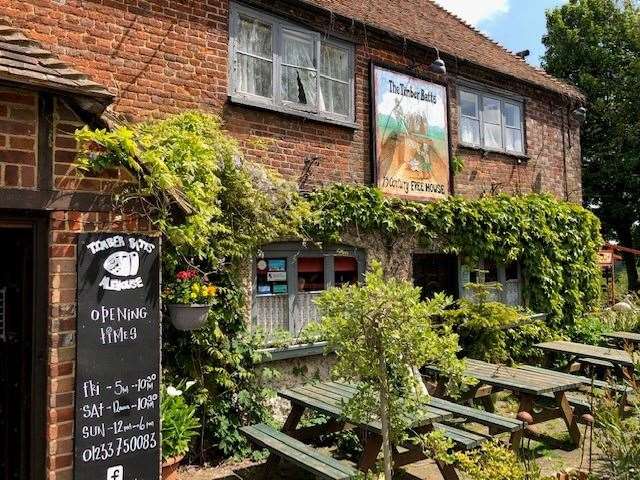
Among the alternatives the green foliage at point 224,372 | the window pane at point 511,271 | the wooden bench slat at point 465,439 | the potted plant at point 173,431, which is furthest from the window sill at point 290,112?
the wooden bench slat at point 465,439

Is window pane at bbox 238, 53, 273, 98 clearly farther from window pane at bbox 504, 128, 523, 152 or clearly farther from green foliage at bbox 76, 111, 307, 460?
window pane at bbox 504, 128, 523, 152

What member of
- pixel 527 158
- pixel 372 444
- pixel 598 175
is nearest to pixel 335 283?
pixel 372 444

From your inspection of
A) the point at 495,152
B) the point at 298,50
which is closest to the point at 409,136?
the point at 298,50

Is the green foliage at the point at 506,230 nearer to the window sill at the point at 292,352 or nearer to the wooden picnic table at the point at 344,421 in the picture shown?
the window sill at the point at 292,352

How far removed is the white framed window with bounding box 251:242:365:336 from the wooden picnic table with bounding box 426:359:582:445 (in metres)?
2.04

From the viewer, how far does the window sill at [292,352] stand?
638 cm

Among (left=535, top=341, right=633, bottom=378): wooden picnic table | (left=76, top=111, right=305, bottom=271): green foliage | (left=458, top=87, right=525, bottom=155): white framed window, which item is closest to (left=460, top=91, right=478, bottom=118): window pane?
(left=458, top=87, right=525, bottom=155): white framed window

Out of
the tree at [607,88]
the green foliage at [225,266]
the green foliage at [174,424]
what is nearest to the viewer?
the green foliage at [174,424]

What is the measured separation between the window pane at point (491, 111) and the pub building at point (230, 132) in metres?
0.06

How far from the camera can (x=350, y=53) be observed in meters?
8.07

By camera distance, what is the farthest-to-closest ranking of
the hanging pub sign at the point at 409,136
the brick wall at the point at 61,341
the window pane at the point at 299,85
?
the hanging pub sign at the point at 409,136 < the window pane at the point at 299,85 < the brick wall at the point at 61,341

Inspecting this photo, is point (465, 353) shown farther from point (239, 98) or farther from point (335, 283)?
point (239, 98)

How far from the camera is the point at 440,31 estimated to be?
1066 centimetres

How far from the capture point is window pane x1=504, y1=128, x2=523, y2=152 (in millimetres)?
10641
